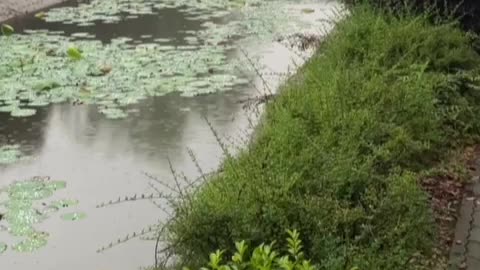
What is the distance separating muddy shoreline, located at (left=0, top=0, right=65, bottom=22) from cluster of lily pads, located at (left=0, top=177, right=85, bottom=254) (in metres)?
7.15

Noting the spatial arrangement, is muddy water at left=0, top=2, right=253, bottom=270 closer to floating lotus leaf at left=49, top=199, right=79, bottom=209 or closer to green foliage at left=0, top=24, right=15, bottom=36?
floating lotus leaf at left=49, top=199, right=79, bottom=209

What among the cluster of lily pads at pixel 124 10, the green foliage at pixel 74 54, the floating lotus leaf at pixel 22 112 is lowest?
the cluster of lily pads at pixel 124 10

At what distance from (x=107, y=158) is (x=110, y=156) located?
47 millimetres

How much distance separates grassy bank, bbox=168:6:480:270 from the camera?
3740mm

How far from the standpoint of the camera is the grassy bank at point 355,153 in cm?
374

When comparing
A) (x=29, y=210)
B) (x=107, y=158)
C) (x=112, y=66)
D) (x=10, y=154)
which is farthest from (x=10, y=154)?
(x=112, y=66)

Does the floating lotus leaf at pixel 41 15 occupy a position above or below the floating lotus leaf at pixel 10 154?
below

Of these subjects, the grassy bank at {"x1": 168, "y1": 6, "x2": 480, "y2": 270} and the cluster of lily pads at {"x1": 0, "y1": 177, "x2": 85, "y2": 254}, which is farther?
the cluster of lily pads at {"x1": 0, "y1": 177, "x2": 85, "y2": 254}

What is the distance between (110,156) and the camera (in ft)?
23.1

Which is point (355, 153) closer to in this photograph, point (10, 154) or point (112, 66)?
point (10, 154)

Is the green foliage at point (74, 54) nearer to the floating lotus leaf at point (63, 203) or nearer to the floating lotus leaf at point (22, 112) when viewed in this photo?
the floating lotus leaf at point (22, 112)

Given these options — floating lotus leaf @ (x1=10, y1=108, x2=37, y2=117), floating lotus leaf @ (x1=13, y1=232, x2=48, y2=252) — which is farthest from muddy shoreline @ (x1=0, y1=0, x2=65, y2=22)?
floating lotus leaf @ (x1=13, y1=232, x2=48, y2=252)

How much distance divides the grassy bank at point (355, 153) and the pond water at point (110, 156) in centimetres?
111

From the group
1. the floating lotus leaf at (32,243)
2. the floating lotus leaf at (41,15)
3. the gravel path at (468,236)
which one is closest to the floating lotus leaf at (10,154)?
the floating lotus leaf at (32,243)
